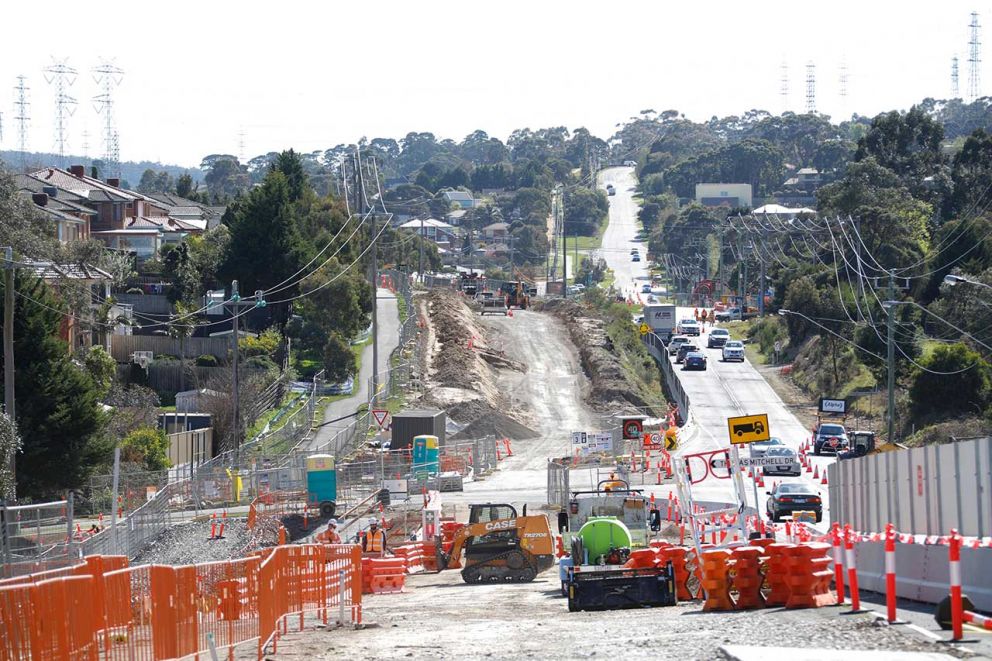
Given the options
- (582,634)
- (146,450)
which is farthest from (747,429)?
(146,450)

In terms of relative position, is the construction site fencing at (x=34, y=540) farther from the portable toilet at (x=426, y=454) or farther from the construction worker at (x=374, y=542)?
the portable toilet at (x=426, y=454)

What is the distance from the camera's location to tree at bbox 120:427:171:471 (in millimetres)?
48250

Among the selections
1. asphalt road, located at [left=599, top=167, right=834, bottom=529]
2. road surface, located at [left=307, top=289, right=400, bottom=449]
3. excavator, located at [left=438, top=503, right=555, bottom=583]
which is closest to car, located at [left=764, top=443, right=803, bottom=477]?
asphalt road, located at [left=599, top=167, right=834, bottom=529]

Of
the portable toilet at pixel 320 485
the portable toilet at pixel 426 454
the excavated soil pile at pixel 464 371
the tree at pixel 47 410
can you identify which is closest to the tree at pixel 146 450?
the tree at pixel 47 410

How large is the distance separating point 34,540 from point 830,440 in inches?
1430

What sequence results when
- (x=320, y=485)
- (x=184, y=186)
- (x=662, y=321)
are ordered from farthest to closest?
(x=184, y=186), (x=662, y=321), (x=320, y=485)

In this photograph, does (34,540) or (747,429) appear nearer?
(747,429)

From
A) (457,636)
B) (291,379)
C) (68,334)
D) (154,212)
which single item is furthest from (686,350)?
(457,636)

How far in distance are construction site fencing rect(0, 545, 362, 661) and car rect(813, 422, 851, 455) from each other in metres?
38.0

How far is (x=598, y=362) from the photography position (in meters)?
76.8

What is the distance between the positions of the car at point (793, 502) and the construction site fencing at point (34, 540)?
1860 centimetres

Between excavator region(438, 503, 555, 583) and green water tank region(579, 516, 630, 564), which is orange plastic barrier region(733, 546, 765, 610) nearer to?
green water tank region(579, 516, 630, 564)

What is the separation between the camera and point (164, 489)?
4088 centimetres

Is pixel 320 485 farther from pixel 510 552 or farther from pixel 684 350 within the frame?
pixel 684 350
